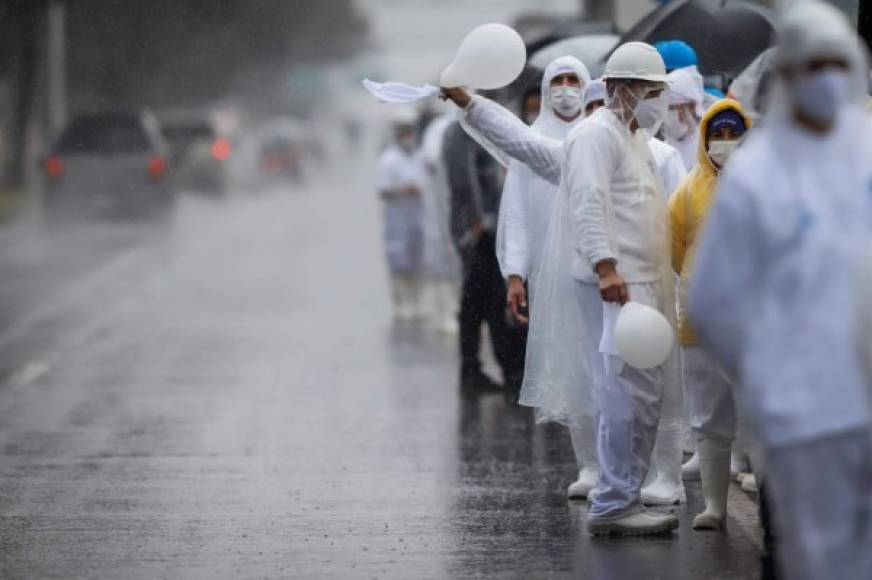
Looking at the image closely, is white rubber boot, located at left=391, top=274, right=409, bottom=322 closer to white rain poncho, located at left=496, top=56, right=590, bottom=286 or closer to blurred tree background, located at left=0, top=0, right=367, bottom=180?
white rain poncho, located at left=496, top=56, right=590, bottom=286

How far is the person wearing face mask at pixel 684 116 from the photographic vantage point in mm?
10688

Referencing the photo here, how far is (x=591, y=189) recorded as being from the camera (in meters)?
8.29

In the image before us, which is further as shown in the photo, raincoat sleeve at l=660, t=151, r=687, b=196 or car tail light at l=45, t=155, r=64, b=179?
car tail light at l=45, t=155, r=64, b=179

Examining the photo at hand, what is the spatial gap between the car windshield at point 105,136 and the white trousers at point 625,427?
2710 cm

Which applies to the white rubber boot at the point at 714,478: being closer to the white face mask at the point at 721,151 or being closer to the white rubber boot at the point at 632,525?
the white rubber boot at the point at 632,525

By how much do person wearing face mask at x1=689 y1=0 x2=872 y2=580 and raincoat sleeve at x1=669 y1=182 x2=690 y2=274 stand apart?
3.41 metres

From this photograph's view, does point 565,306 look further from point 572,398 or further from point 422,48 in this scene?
point 422,48

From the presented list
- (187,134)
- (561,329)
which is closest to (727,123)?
(561,329)

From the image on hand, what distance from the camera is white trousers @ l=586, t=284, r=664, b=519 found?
8.42 metres

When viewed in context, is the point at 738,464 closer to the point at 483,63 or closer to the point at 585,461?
the point at 585,461

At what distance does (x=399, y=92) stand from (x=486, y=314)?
5.60m

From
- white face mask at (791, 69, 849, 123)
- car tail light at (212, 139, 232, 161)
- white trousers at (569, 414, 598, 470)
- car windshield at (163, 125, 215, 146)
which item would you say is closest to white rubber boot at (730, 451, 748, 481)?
white trousers at (569, 414, 598, 470)

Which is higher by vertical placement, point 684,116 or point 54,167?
point 684,116

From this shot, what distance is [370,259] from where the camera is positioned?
95.1 ft
